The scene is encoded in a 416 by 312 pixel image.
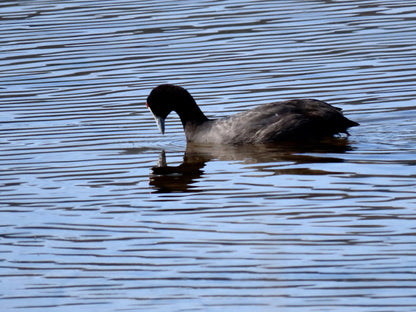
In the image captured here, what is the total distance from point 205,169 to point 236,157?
61cm

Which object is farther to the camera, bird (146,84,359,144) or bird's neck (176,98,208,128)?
bird's neck (176,98,208,128)

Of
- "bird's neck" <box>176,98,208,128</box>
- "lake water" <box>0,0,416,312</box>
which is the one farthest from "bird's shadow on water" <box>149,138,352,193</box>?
"bird's neck" <box>176,98,208,128</box>

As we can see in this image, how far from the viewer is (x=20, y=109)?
1373 centimetres

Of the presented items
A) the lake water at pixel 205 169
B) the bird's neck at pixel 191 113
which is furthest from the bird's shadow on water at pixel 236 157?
the bird's neck at pixel 191 113

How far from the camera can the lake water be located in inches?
266

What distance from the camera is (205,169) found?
10.7 metres

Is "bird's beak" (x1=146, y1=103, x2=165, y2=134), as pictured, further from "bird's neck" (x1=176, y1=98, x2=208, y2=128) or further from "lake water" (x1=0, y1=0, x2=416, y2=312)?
"bird's neck" (x1=176, y1=98, x2=208, y2=128)

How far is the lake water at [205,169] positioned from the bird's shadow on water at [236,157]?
0.04 metres

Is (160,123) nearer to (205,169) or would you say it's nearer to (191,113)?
(191,113)

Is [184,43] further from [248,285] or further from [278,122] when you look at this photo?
[248,285]

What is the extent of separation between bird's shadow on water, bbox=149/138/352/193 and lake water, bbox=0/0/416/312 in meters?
0.04

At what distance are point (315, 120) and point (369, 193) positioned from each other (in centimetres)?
293

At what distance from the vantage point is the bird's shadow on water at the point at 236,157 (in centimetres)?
1006

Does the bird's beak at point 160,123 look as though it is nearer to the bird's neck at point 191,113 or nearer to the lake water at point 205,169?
the lake water at point 205,169
